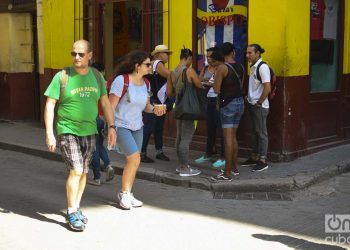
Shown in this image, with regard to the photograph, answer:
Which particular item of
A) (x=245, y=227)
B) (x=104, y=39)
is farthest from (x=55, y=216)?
(x=104, y=39)

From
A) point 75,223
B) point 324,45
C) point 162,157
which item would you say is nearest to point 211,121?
point 162,157

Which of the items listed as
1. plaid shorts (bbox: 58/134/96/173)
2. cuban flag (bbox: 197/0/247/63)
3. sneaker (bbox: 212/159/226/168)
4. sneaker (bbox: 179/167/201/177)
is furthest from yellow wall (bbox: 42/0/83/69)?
plaid shorts (bbox: 58/134/96/173)

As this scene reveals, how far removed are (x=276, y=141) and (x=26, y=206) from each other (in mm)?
3895

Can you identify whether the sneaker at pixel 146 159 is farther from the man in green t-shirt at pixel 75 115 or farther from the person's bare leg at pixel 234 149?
the man in green t-shirt at pixel 75 115

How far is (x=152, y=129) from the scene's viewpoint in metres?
8.98

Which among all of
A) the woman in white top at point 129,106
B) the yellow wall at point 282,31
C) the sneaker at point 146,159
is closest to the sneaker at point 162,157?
the sneaker at point 146,159

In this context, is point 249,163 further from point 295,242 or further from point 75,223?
point 75,223

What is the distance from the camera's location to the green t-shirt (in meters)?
5.67

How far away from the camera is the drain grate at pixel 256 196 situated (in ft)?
23.4

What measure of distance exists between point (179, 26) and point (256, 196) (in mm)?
3855

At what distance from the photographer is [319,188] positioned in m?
7.56

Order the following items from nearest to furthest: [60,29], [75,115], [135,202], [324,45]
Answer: [75,115], [135,202], [324,45], [60,29]

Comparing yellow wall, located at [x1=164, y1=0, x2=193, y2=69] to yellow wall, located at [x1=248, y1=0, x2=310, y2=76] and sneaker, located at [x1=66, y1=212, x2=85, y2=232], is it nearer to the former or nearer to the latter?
yellow wall, located at [x1=248, y1=0, x2=310, y2=76]

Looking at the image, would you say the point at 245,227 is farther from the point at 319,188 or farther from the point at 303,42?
the point at 303,42
